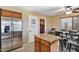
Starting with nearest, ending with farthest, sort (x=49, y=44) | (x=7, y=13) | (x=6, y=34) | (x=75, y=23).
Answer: (x=49, y=44)
(x=6, y=34)
(x=7, y=13)
(x=75, y=23)

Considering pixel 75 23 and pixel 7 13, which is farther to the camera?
pixel 75 23

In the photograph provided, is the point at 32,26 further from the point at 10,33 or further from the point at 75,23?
the point at 75,23

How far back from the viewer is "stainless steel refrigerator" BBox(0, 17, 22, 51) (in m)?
3.98

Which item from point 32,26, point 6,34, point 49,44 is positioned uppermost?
point 32,26

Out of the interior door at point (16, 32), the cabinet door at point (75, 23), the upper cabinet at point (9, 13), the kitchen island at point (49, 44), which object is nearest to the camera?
the kitchen island at point (49, 44)

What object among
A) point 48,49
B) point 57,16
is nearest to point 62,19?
point 57,16

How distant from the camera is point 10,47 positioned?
4281mm

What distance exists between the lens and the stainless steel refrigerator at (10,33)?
13.0 feet

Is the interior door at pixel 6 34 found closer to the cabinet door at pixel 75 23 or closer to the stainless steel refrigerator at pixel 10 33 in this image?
the stainless steel refrigerator at pixel 10 33

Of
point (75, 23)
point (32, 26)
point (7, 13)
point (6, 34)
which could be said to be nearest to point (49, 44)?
point (6, 34)

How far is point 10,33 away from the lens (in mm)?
4281

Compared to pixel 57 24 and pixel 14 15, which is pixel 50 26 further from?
pixel 14 15

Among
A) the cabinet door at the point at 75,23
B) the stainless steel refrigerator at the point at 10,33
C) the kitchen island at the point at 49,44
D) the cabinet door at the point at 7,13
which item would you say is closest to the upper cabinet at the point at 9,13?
the cabinet door at the point at 7,13
